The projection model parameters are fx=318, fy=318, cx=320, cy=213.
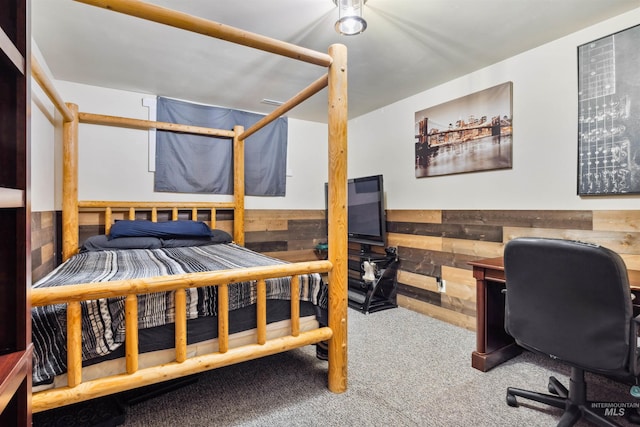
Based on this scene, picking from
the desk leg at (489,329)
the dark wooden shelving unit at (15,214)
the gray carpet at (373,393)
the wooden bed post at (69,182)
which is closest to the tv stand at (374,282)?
the gray carpet at (373,393)

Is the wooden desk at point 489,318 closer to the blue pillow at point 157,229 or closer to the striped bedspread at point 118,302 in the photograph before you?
the striped bedspread at point 118,302

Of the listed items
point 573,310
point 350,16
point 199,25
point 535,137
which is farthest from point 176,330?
point 535,137

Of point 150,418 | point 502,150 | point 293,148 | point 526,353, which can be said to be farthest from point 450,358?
point 293,148

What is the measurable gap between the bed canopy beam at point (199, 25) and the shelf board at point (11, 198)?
3.03 ft

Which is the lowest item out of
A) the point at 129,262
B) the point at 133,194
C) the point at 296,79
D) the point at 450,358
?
the point at 450,358

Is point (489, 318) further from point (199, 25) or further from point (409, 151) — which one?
point (199, 25)

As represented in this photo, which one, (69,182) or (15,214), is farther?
(69,182)

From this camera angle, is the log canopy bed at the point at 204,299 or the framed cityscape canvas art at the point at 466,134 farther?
the framed cityscape canvas art at the point at 466,134

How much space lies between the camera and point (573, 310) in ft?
4.55

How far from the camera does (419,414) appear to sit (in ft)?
5.35

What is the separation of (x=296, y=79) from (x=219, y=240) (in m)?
1.72

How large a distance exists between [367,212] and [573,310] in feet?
7.73

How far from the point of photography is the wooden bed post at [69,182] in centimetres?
271

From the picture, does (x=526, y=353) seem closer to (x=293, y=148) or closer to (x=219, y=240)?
(x=219, y=240)
